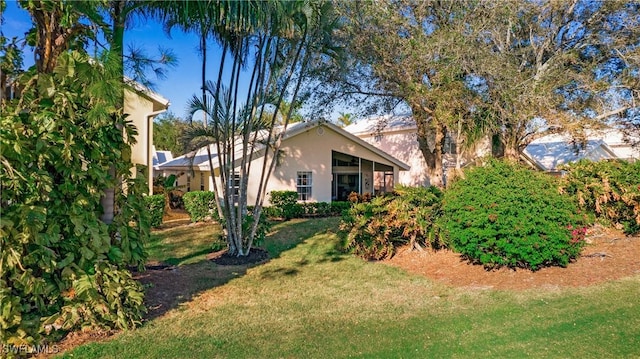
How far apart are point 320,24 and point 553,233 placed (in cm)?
696

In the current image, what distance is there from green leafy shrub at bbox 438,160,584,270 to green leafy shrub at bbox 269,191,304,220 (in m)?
9.51

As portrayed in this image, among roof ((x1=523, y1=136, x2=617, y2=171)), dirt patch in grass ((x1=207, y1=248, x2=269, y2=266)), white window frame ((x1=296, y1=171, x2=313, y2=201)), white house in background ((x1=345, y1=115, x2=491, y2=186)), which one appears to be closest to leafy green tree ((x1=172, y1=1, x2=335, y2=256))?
dirt patch in grass ((x1=207, y1=248, x2=269, y2=266))

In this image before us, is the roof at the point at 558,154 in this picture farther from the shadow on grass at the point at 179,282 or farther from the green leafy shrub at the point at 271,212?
the shadow on grass at the point at 179,282

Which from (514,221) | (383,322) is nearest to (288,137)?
(514,221)

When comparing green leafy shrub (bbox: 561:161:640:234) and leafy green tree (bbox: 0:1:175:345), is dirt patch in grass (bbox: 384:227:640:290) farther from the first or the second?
leafy green tree (bbox: 0:1:175:345)

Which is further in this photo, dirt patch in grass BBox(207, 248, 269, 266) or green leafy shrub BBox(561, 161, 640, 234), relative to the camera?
green leafy shrub BBox(561, 161, 640, 234)

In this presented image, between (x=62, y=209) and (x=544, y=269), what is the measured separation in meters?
8.40

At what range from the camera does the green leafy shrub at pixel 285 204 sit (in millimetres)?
17344

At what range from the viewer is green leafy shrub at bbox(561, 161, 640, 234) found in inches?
389

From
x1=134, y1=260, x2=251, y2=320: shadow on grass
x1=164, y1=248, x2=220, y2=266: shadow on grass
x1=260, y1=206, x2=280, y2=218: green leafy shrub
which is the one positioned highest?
x1=260, y1=206, x2=280, y2=218: green leafy shrub

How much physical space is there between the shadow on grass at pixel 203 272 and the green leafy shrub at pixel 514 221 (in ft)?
11.3

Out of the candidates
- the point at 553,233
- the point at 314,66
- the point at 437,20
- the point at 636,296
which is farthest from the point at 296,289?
the point at 437,20

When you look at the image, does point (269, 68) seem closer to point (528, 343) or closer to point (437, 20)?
point (437, 20)

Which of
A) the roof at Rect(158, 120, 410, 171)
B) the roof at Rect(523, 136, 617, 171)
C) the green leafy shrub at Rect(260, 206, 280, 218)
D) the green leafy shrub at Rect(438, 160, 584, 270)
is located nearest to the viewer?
the green leafy shrub at Rect(438, 160, 584, 270)
